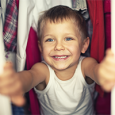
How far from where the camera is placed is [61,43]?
2.87ft

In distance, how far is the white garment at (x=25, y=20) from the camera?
35.1 inches

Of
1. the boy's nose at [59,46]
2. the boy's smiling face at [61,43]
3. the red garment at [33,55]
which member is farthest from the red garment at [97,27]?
the red garment at [33,55]

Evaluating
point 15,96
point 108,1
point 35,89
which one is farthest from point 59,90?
point 108,1

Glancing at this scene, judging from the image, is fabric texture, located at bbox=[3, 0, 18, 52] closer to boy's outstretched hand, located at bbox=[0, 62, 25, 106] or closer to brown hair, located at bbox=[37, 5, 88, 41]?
brown hair, located at bbox=[37, 5, 88, 41]

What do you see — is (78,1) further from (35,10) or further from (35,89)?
(35,89)

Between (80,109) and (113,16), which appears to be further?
(80,109)

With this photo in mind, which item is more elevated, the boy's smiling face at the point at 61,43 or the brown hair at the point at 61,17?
the brown hair at the point at 61,17

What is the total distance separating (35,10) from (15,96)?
2.48ft

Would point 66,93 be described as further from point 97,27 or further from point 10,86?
point 10,86

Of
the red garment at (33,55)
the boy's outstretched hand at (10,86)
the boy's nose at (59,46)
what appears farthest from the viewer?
the red garment at (33,55)

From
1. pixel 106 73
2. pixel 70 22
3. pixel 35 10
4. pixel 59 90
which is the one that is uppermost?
pixel 35 10

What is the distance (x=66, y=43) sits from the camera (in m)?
0.88

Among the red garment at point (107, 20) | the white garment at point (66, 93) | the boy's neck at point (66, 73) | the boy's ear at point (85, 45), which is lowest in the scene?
the white garment at point (66, 93)

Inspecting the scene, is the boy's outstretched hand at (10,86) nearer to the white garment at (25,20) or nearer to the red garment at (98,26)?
the white garment at (25,20)
